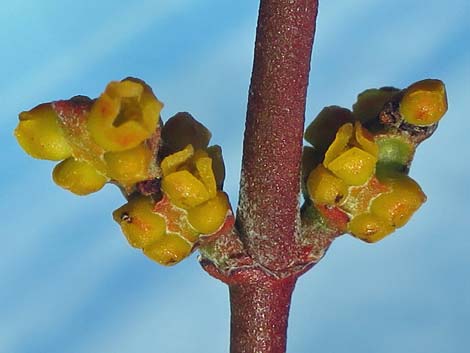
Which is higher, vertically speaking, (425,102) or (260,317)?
(425,102)

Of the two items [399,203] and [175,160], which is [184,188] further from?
[399,203]

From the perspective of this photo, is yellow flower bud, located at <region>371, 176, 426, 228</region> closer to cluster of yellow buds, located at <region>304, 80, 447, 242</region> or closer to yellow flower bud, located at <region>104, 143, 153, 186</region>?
cluster of yellow buds, located at <region>304, 80, 447, 242</region>

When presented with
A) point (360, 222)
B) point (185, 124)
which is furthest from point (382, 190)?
point (185, 124)

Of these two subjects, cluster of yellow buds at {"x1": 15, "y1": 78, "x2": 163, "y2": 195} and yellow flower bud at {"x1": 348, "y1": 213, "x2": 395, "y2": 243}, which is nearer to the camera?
cluster of yellow buds at {"x1": 15, "y1": 78, "x2": 163, "y2": 195}

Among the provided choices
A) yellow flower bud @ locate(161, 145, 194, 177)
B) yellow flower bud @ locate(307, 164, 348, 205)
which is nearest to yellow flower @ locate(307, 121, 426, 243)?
yellow flower bud @ locate(307, 164, 348, 205)

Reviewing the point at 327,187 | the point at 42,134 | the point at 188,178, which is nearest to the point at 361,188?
the point at 327,187
